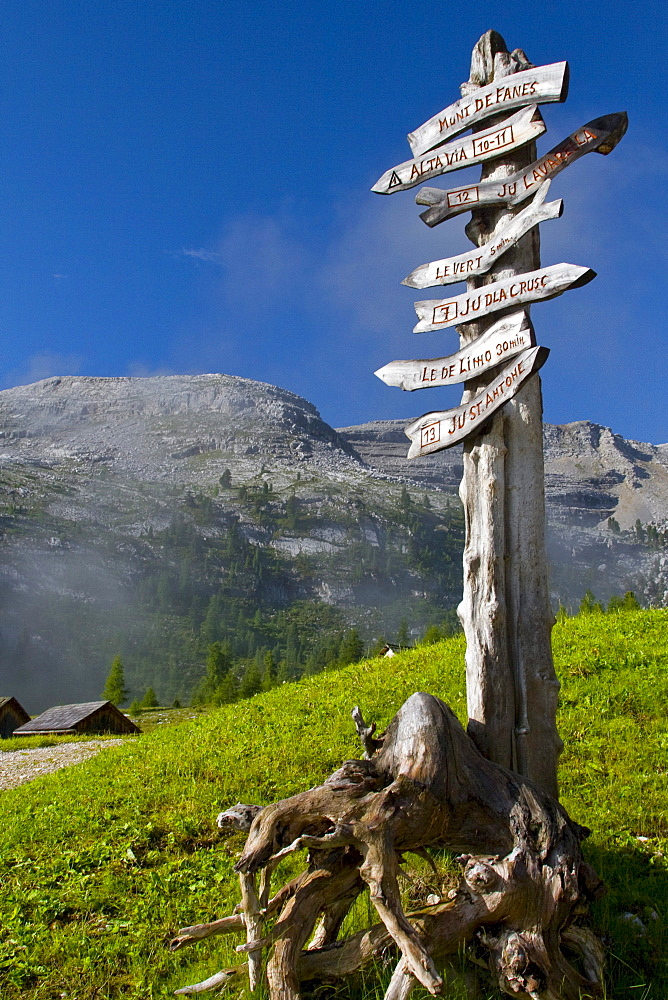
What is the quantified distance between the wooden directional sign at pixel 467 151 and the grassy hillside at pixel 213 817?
795 centimetres

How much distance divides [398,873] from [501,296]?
217 inches

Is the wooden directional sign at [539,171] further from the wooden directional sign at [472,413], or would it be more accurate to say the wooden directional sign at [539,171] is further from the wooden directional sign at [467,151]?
the wooden directional sign at [472,413]

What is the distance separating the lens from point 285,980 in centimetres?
477

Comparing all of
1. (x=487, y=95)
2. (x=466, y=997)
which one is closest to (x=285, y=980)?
(x=466, y=997)

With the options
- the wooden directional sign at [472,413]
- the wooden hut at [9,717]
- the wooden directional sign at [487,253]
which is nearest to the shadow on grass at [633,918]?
the wooden directional sign at [472,413]

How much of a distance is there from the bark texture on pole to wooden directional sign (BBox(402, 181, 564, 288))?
0.19 metres

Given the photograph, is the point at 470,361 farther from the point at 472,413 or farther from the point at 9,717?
the point at 9,717

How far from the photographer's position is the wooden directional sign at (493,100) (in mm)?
7188

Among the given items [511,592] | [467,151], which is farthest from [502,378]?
[467,151]

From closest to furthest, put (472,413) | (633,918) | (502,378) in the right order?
(633,918)
(502,378)
(472,413)

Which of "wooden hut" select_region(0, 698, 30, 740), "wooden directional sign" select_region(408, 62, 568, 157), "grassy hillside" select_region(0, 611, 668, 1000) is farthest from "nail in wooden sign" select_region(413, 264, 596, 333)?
"wooden hut" select_region(0, 698, 30, 740)

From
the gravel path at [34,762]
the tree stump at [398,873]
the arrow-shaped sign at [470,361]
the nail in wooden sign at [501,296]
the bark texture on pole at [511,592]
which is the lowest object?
the gravel path at [34,762]

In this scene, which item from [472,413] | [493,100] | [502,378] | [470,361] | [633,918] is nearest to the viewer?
[633,918]

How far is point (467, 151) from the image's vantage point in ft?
25.5
